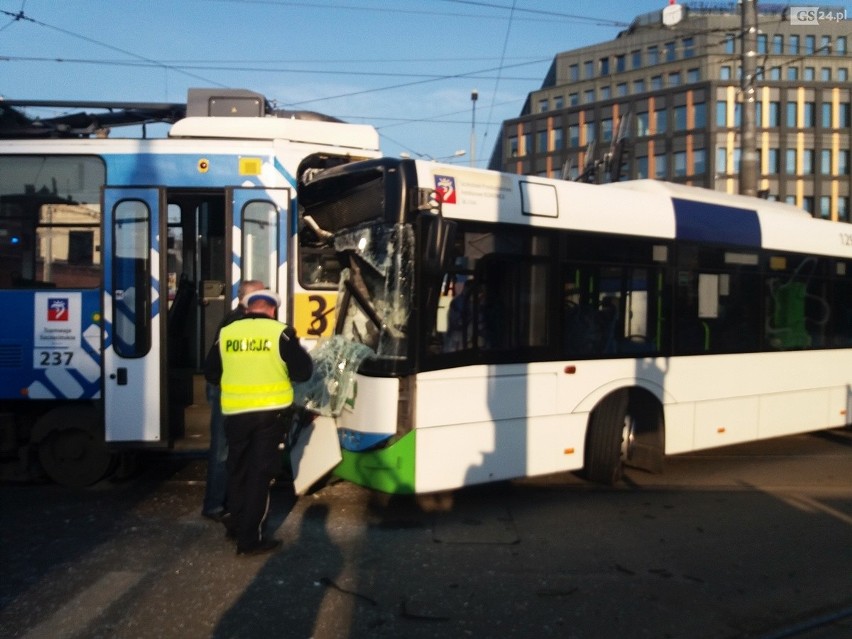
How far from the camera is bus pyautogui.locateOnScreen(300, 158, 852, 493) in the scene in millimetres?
5734

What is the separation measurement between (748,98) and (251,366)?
1127cm

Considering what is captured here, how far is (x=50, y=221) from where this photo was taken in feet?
22.2

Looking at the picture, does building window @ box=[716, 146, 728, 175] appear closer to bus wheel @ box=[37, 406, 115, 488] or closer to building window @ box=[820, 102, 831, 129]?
building window @ box=[820, 102, 831, 129]

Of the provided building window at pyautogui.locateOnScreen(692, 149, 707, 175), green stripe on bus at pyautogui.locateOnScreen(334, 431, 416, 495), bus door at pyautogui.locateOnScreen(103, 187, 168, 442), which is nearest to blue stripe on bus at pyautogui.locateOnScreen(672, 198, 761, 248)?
green stripe on bus at pyautogui.locateOnScreen(334, 431, 416, 495)

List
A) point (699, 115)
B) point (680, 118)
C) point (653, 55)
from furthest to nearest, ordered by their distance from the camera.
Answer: point (653, 55)
point (680, 118)
point (699, 115)

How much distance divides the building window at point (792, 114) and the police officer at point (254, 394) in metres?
65.0

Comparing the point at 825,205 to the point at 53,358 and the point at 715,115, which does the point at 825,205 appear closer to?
the point at 715,115

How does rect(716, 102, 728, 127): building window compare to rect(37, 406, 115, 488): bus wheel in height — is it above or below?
above

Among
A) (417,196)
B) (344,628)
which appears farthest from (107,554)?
(417,196)

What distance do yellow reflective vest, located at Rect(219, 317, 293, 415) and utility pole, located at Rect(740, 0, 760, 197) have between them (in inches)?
407

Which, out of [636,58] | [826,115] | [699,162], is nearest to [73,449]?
[699,162]

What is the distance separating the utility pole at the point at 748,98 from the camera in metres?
12.8

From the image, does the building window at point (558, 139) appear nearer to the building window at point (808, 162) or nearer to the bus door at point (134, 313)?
the building window at point (808, 162)

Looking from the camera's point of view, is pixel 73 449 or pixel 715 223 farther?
pixel 715 223
